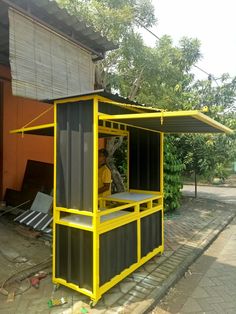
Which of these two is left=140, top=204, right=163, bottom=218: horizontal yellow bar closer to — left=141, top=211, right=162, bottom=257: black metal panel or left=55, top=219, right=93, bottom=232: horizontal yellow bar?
left=141, top=211, right=162, bottom=257: black metal panel

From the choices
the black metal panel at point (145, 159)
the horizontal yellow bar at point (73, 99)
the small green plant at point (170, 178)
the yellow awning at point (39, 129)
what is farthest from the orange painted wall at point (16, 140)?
the small green plant at point (170, 178)

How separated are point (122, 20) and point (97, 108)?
5.11 meters

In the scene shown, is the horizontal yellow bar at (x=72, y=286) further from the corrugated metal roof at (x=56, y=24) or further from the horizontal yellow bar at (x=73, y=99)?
the corrugated metal roof at (x=56, y=24)

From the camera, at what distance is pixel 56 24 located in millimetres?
5293

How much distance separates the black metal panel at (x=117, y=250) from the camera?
3.73 metres

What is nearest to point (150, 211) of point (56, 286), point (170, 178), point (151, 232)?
point (151, 232)

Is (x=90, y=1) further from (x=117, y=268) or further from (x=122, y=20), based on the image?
(x=117, y=268)

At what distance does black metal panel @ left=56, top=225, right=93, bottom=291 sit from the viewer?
3631 millimetres

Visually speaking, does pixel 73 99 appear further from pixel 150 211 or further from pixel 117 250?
pixel 150 211

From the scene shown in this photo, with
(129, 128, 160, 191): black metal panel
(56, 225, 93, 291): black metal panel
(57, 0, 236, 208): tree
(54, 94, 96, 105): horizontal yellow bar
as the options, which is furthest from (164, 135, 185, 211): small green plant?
(54, 94, 96, 105): horizontal yellow bar

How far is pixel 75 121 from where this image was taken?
3.75 m

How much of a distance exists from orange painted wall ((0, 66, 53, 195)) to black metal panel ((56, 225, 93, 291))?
10.8ft

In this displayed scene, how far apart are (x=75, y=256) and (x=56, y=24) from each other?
4.03 meters

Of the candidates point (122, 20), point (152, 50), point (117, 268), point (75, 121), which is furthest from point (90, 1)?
point (117, 268)
